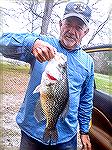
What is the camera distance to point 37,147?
105 centimetres

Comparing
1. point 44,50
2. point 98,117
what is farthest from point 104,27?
point 44,50

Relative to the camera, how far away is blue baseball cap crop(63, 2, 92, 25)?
3.37 feet

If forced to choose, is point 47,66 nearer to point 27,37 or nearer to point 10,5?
point 27,37

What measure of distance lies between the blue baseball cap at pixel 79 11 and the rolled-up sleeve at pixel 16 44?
0.16m

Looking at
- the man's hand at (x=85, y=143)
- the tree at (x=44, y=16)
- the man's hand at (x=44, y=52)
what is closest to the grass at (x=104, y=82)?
the tree at (x=44, y=16)

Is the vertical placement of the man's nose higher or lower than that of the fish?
higher

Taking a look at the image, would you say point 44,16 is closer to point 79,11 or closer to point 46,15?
point 46,15

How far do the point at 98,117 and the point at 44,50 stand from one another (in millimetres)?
757

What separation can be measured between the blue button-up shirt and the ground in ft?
1.03

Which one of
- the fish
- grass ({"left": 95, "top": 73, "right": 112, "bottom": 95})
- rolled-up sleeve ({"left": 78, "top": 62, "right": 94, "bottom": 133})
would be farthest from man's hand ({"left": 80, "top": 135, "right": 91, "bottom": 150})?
grass ({"left": 95, "top": 73, "right": 112, "bottom": 95})

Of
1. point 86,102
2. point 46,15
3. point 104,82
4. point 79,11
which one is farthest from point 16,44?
point 104,82

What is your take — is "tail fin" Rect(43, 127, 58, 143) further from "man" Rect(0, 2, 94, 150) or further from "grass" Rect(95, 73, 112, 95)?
"grass" Rect(95, 73, 112, 95)

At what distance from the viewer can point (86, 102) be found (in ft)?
3.71

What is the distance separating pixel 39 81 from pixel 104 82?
0.50 m
